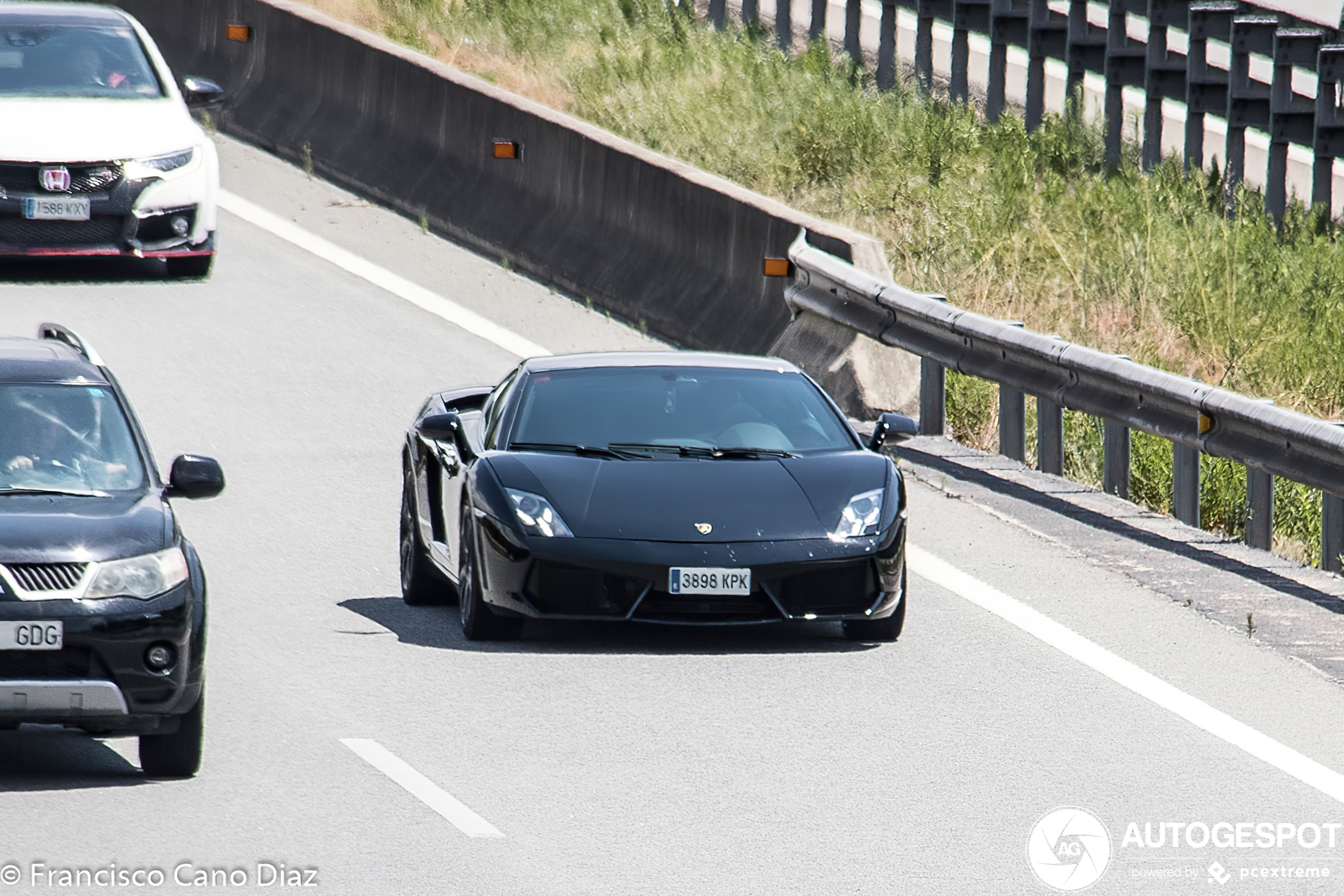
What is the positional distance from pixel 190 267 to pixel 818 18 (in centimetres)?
943

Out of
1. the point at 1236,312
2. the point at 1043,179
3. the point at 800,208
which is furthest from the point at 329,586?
the point at 1043,179

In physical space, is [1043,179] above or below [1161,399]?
below

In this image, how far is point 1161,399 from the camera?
13.2m

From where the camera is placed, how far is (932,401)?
1574cm

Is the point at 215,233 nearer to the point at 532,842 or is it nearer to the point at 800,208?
the point at 800,208

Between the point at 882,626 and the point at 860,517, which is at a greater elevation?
the point at 860,517

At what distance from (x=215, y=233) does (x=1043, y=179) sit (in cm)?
648

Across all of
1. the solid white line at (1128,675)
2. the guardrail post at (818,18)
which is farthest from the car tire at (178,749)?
the guardrail post at (818,18)

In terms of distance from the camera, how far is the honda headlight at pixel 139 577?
28.0 feet

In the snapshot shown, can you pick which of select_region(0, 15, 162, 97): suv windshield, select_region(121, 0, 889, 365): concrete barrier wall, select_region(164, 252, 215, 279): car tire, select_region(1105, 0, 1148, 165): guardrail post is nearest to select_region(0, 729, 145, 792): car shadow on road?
select_region(121, 0, 889, 365): concrete barrier wall

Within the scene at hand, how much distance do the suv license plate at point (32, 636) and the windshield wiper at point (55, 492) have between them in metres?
0.83

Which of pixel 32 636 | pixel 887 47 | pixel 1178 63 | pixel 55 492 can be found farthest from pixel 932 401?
pixel 887 47

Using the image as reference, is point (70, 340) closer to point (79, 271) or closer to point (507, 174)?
point (79, 271)

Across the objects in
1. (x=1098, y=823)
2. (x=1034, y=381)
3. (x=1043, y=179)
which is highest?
(x=1098, y=823)
